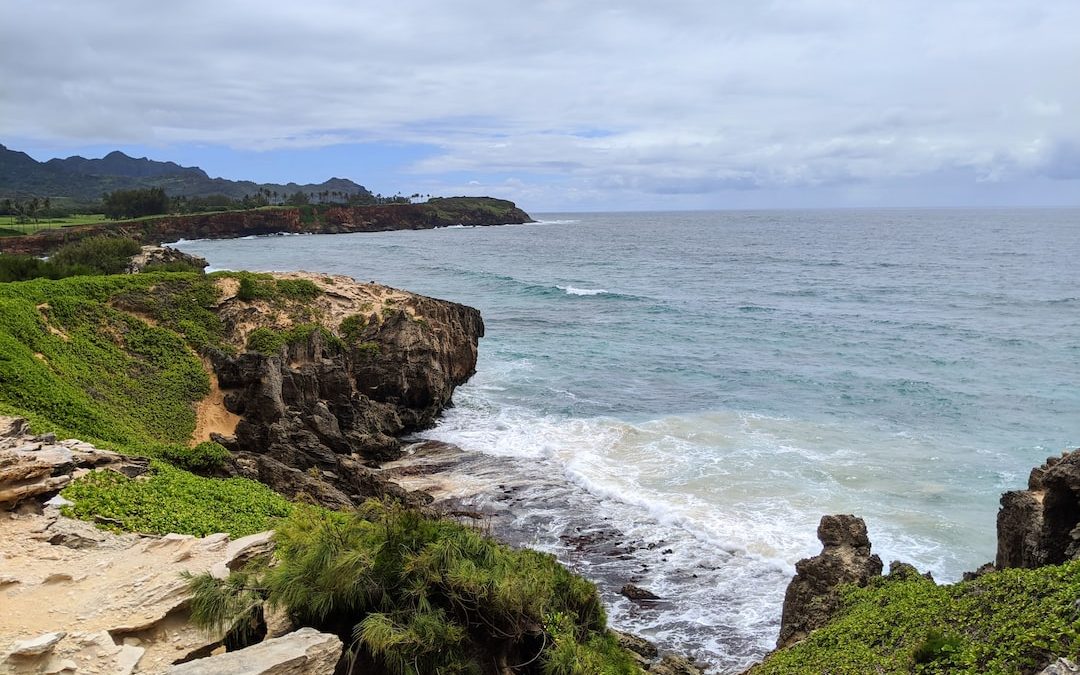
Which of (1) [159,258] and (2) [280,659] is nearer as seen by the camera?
(2) [280,659]

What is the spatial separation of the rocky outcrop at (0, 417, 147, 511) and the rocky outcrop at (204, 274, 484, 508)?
3.90m

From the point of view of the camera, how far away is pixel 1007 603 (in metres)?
10.1

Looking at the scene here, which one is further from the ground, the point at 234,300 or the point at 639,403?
the point at 234,300

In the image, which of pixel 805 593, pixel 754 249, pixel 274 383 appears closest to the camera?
pixel 805 593

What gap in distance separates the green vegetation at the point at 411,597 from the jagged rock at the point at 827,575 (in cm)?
399

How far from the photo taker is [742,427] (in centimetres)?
3070

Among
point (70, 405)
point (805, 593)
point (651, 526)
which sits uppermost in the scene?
point (70, 405)

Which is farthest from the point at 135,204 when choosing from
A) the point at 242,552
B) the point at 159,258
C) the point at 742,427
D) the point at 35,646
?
the point at 35,646

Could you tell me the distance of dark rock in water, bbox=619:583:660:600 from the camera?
1786cm

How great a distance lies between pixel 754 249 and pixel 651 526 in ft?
350

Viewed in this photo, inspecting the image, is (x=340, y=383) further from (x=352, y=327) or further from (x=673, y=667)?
(x=673, y=667)

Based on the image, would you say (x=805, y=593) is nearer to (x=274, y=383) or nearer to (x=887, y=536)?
(x=887, y=536)

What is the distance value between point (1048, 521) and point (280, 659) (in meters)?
13.0

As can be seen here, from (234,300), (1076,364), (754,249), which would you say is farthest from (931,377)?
(754,249)
